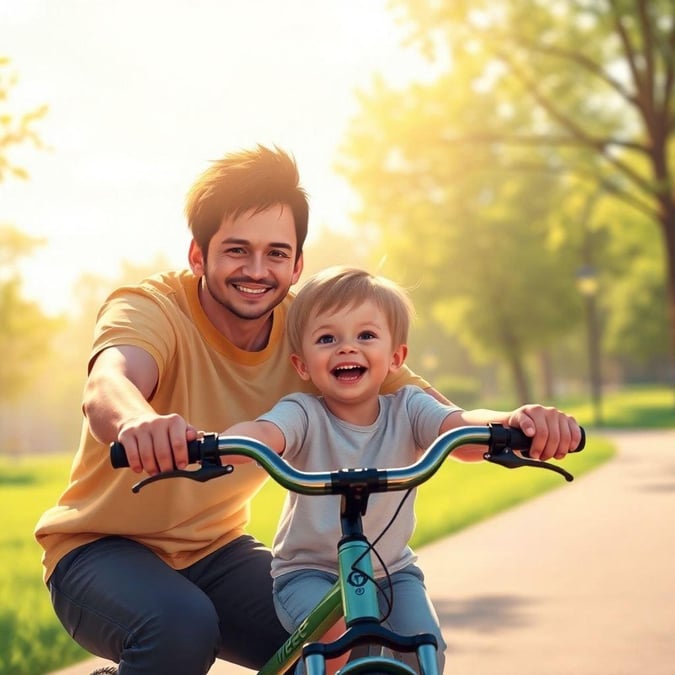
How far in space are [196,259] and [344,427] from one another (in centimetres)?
69

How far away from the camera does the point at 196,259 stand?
10.7 feet

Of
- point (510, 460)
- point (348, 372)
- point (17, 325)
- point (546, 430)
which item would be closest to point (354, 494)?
point (510, 460)

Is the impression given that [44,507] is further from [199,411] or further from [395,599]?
[395,599]

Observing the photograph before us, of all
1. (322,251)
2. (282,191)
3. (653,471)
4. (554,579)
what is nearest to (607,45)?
(653,471)

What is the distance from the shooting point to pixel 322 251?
8950cm

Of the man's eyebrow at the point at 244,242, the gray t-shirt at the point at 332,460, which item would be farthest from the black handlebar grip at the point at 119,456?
the man's eyebrow at the point at 244,242

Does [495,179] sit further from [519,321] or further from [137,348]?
[137,348]

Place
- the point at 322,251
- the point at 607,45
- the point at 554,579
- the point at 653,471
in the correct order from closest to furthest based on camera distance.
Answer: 1. the point at 554,579
2. the point at 653,471
3. the point at 607,45
4. the point at 322,251

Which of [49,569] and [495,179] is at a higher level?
[495,179]

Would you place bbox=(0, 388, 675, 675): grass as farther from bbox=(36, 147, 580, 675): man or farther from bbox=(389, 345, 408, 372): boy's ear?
bbox=(389, 345, 408, 372): boy's ear

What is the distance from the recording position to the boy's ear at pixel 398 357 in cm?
294

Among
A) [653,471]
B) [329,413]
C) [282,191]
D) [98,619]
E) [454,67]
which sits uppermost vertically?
[454,67]

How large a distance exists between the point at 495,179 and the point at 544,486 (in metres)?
24.2

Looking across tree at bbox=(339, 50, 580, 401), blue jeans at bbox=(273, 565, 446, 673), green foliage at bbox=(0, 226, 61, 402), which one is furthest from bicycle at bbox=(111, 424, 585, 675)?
green foliage at bbox=(0, 226, 61, 402)
